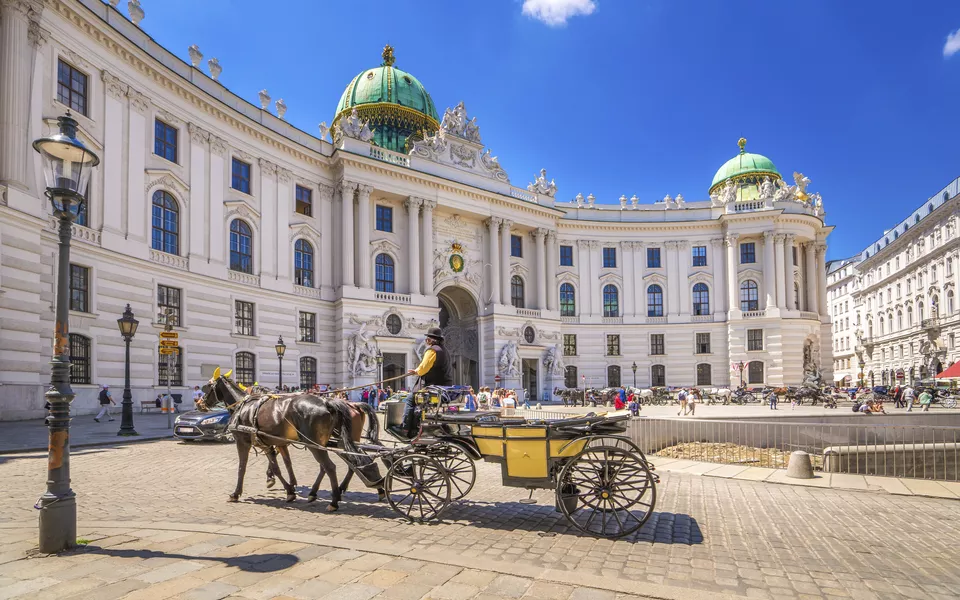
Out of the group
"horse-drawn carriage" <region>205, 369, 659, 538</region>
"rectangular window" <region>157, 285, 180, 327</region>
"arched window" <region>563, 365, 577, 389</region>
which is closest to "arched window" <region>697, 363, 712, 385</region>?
"arched window" <region>563, 365, 577, 389</region>

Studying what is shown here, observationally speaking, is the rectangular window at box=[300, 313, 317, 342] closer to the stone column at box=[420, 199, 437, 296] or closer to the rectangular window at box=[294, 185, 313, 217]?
the rectangular window at box=[294, 185, 313, 217]

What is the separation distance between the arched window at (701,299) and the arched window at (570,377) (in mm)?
12109

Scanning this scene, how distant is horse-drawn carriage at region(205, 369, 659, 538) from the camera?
23.9 ft

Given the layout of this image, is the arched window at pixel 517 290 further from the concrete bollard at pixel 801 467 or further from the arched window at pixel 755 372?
the concrete bollard at pixel 801 467

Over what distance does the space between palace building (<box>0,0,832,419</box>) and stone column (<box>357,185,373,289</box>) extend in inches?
5.1

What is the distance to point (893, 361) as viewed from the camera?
6650 cm

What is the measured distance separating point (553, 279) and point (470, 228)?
8.49 meters

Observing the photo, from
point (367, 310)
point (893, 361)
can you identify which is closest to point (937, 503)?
point (367, 310)

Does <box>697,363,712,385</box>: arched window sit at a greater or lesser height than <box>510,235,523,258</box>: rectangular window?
lesser

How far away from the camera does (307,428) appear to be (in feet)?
28.2

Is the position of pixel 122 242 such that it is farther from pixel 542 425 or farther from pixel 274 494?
pixel 542 425

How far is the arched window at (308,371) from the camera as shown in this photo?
34844mm

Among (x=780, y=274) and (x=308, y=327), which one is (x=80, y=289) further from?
(x=780, y=274)

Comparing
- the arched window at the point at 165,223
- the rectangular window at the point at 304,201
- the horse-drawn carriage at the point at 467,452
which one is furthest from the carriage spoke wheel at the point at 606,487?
the rectangular window at the point at 304,201
